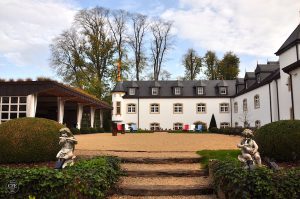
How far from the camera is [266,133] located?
7625 mm

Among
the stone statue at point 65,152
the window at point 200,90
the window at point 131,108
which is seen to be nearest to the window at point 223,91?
the window at point 200,90

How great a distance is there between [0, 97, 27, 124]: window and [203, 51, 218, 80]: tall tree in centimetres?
3437

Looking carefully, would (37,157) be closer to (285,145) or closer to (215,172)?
(215,172)

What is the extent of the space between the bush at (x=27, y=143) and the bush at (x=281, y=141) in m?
5.08

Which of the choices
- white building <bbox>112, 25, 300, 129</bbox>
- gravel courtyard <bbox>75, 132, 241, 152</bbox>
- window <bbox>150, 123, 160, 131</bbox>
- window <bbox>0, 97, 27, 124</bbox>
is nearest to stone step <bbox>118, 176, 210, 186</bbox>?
gravel courtyard <bbox>75, 132, 241, 152</bbox>

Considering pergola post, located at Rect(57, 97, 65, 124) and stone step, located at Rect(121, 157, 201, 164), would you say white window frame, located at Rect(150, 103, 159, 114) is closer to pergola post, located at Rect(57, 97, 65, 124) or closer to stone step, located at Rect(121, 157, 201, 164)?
pergola post, located at Rect(57, 97, 65, 124)

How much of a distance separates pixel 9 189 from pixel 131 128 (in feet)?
94.1

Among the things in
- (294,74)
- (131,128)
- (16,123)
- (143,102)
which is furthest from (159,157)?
(143,102)

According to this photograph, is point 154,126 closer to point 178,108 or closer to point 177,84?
point 178,108

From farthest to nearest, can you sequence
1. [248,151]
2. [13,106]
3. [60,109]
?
[60,109], [13,106], [248,151]

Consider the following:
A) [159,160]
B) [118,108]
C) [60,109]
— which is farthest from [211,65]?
[159,160]

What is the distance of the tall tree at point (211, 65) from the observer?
156ft

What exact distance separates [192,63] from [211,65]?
11.0ft

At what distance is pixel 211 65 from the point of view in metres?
47.8
